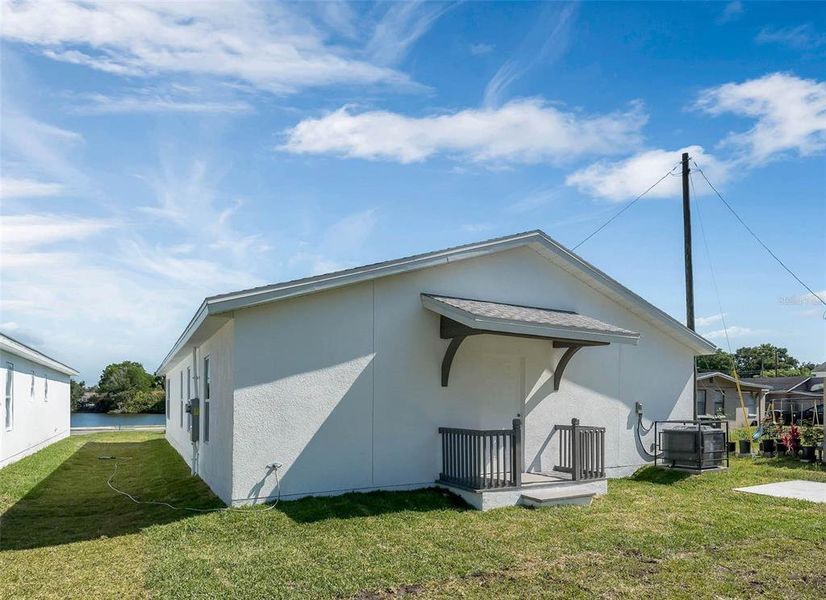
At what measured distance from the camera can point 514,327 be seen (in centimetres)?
876

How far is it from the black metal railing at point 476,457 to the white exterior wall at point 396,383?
0.67 feet

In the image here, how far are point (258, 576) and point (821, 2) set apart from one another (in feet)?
40.8

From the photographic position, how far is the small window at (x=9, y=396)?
13.6m

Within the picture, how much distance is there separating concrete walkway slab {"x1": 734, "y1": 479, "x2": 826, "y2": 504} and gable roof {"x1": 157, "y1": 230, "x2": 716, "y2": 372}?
2818 mm

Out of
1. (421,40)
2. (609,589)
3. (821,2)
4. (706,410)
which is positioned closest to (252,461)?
(609,589)

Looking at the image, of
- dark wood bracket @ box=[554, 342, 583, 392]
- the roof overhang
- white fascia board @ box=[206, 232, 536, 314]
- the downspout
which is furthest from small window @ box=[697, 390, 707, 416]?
the downspout

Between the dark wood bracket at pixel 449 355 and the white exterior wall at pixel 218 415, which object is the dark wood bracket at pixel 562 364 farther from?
the white exterior wall at pixel 218 415

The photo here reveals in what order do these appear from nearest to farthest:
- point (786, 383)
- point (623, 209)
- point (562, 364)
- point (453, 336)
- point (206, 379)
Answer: point (453, 336) < point (562, 364) < point (206, 379) < point (623, 209) < point (786, 383)

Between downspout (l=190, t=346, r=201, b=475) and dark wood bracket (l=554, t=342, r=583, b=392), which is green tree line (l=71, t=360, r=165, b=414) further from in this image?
dark wood bracket (l=554, t=342, r=583, b=392)

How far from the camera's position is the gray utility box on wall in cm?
1135

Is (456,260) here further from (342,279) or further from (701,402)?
(701,402)

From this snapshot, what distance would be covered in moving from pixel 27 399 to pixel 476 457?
12.1 metres

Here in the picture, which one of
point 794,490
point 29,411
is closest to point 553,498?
point 794,490

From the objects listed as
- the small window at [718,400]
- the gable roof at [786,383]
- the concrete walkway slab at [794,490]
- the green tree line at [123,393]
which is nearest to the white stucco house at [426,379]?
the concrete walkway slab at [794,490]
